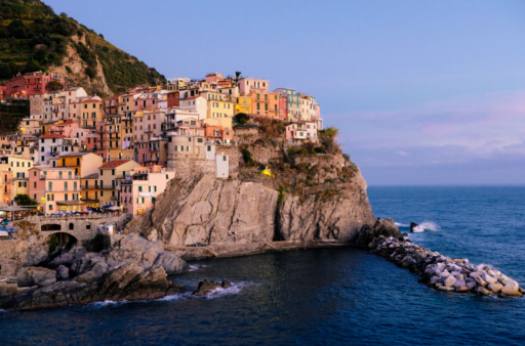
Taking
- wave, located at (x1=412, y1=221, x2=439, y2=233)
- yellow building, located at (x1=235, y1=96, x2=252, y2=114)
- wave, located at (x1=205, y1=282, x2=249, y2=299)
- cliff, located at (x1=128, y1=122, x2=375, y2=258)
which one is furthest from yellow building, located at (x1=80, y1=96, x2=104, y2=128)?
wave, located at (x1=412, y1=221, x2=439, y2=233)

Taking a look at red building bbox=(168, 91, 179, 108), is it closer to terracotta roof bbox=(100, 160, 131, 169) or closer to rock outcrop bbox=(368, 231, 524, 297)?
terracotta roof bbox=(100, 160, 131, 169)

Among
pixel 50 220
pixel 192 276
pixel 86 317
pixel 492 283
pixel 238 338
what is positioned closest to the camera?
pixel 238 338

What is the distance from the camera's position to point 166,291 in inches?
1882

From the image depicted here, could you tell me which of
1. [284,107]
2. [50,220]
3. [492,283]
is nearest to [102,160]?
[50,220]

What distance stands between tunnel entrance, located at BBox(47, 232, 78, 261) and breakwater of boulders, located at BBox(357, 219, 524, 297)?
3499 centimetres

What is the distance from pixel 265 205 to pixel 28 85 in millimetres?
52747

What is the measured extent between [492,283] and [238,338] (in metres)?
23.6

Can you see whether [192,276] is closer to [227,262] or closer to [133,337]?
[227,262]

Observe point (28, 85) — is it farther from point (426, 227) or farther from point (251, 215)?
point (426, 227)

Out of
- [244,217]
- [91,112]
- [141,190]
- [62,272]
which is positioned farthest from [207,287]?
[91,112]

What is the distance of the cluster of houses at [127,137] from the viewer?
225ft

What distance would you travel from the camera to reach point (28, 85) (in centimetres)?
9931

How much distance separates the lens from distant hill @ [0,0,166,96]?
354ft

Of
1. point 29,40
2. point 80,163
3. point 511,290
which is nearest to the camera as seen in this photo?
point 511,290
